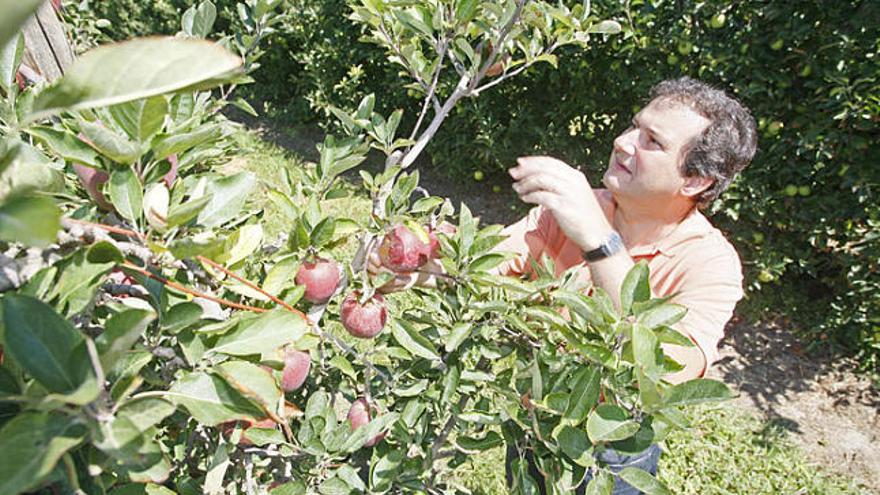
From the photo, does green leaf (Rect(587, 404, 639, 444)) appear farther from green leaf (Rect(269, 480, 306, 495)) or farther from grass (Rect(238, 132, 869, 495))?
grass (Rect(238, 132, 869, 495))

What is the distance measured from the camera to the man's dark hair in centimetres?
136

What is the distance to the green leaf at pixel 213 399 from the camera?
598mm

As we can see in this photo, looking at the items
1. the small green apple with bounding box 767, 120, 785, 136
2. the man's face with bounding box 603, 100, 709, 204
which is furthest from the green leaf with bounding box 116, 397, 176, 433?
the small green apple with bounding box 767, 120, 785, 136

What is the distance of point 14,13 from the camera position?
0.92 ft

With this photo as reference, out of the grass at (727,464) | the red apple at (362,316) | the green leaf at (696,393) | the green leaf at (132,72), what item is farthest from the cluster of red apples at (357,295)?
the grass at (727,464)

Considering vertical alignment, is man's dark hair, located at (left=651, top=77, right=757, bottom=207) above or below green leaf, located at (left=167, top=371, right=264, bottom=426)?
below

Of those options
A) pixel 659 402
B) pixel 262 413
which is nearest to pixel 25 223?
pixel 262 413

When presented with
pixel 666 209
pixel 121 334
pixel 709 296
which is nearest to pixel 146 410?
pixel 121 334

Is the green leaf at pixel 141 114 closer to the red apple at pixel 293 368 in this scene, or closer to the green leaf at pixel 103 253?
the green leaf at pixel 103 253

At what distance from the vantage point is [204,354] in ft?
2.21

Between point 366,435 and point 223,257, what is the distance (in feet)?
1.43

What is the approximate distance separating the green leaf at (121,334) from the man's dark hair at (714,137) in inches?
47.5

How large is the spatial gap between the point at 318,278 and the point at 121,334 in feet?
1.56

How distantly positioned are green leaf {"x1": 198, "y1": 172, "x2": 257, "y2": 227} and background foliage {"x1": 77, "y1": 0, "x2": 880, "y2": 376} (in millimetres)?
2518
